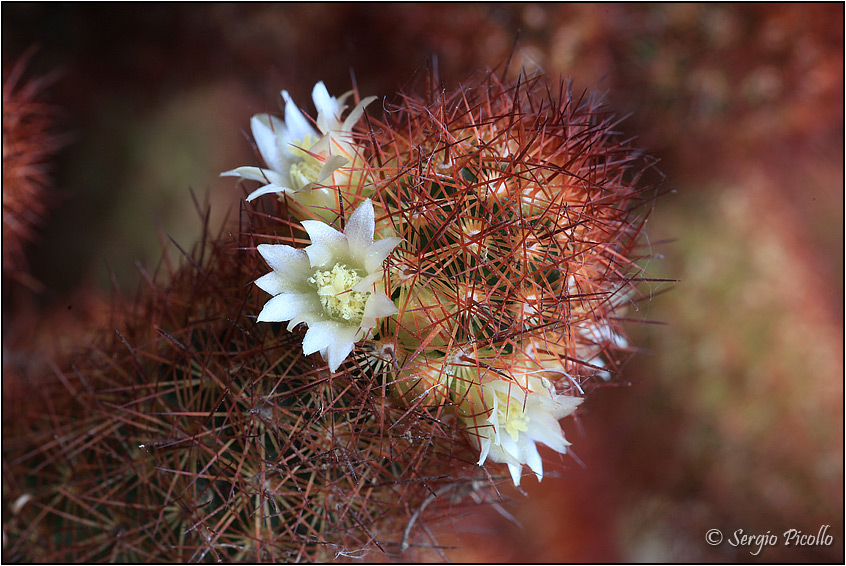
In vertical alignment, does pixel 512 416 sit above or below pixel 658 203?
below

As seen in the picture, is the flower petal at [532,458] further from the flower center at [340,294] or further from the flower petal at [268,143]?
the flower petal at [268,143]

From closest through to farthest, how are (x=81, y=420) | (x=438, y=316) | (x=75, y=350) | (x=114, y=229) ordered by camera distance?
(x=438, y=316) → (x=81, y=420) → (x=75, y=350) → (x=114, y=229)

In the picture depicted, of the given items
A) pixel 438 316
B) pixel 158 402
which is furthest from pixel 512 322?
pixel 158 402

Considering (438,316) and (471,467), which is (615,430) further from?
(438,316)

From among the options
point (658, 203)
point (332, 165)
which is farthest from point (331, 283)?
point (658, 203)

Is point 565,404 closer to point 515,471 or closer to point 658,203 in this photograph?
point 515,471

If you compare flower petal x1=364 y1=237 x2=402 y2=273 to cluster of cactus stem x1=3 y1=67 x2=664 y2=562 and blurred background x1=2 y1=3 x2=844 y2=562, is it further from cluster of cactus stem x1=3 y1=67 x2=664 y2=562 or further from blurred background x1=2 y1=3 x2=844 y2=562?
blurred background x1=2 y1=3 x2=844 y2=562

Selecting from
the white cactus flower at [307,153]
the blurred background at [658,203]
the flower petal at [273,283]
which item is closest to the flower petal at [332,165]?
the white cactus flower at [307,153]
